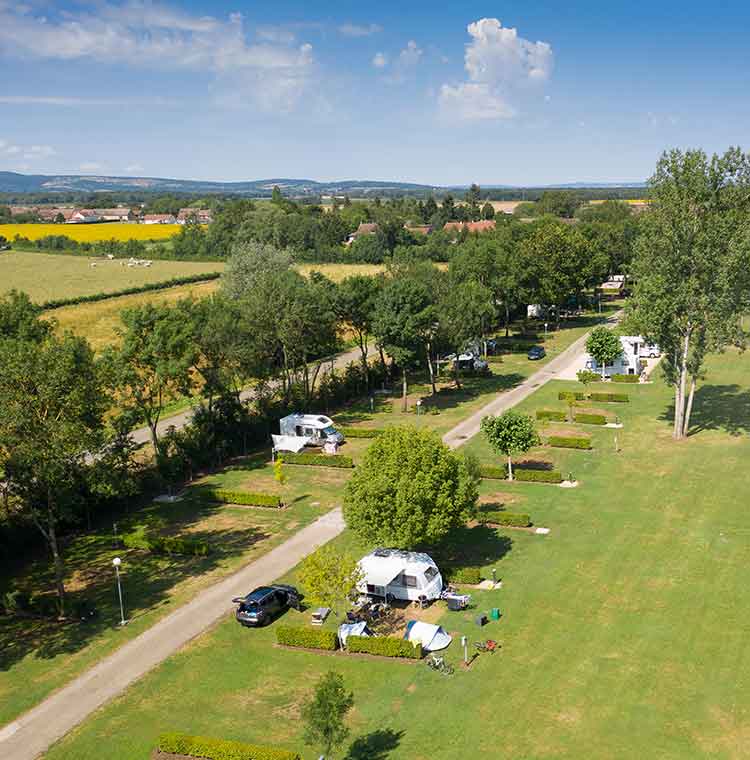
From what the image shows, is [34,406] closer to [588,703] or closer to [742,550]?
[588,703]

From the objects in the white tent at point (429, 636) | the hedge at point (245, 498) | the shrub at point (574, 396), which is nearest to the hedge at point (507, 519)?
the white tent at point (429, 636)

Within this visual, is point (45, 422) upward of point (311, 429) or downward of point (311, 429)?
upward

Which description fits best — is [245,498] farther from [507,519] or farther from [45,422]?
[45,422]

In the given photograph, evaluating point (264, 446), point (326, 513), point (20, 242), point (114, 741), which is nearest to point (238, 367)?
point (264, 446)

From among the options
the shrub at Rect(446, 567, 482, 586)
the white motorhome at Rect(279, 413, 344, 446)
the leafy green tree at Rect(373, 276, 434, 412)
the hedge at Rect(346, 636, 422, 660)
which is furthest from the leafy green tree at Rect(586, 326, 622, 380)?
the hedge at Rect(346, 636, 422, 660)

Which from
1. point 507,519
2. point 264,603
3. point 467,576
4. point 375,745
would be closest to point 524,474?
point 507,519

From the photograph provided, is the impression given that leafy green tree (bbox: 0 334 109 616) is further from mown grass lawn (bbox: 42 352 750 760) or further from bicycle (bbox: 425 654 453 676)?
bicycle (bbox: 425 654 453 676)

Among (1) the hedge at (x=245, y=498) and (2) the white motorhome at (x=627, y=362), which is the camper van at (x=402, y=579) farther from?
(2) the white motorhome at (x=627, y=362)
